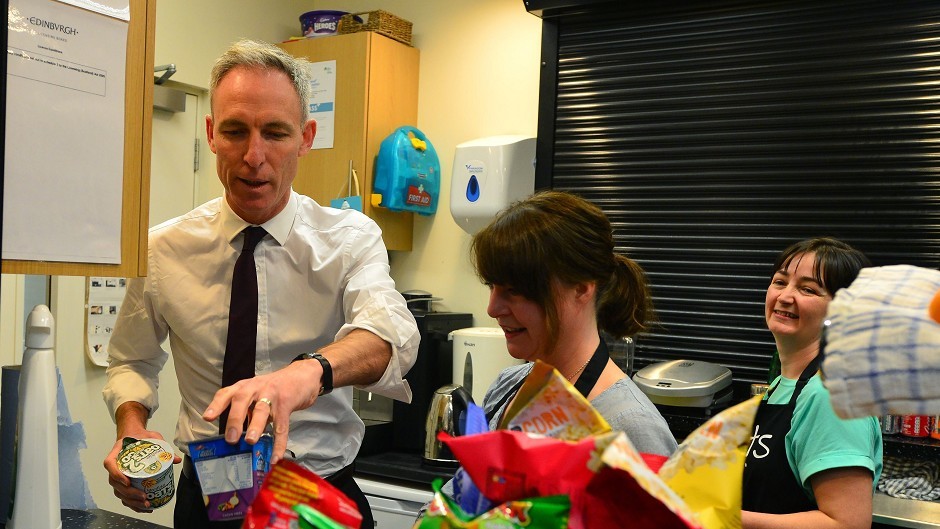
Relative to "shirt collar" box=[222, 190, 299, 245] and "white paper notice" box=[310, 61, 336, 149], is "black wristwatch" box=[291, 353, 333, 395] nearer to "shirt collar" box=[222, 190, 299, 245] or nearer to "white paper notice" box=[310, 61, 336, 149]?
"shirt collar" box=[222, 190, 299, 245]

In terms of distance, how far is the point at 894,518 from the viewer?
7.09ft

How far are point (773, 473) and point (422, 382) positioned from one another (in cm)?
180

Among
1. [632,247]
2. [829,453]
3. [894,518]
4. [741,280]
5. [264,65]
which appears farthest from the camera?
[632,247]

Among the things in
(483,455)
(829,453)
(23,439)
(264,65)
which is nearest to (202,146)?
(264,65)

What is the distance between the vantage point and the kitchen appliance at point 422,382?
10.9ft

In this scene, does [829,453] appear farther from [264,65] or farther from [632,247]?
[632,247]

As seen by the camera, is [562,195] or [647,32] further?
[647,32]

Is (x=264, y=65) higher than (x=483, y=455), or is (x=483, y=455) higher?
(x=264, y=65)

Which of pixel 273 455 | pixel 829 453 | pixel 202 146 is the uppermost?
pixel 202 146

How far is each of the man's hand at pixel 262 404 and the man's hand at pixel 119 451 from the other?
32cm

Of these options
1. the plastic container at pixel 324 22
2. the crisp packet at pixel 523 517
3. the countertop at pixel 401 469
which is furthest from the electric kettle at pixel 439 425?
the crisp packet at pixel 523 517

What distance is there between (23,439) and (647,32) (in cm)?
259

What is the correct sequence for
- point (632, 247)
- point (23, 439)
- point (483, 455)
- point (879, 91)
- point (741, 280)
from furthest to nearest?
point (632, 247), point (741, 280), point (879, 91), point (23, 439), point (483, 455)

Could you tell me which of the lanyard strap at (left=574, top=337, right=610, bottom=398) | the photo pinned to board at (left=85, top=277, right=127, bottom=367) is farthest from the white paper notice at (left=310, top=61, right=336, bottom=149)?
the lanyard strap at (left=574, top=337, right=610, bottom=398)
